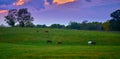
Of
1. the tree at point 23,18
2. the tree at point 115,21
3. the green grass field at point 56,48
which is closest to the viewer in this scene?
the green grass field at point 56,48

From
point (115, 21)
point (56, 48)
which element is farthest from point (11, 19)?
point (56, 48)

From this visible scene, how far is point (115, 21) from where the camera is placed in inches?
4988

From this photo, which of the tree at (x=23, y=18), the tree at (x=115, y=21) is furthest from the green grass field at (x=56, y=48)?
the tree at (x=23, y=18)

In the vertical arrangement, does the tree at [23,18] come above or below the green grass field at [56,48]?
above

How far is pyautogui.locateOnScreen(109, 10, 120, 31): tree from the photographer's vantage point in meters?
124

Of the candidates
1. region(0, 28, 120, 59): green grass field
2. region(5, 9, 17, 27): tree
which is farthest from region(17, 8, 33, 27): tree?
region(0, 28, 120, 59): green grass field

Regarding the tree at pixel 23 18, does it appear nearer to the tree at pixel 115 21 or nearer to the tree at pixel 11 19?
the tree at pixel 11 19

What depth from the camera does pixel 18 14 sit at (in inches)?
6004

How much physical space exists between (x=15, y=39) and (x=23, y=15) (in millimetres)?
74289

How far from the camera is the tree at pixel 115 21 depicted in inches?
4883

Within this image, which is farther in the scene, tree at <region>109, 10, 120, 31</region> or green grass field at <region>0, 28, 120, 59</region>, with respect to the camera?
tree at <region>109, 10, 120, 31</region>

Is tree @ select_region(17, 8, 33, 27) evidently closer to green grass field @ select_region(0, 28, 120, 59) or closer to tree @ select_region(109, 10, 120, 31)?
tree @ select_region(109, 10, 120, 31)

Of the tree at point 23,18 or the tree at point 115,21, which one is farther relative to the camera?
the tree at point 23,18

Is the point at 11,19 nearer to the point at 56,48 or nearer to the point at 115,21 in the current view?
the point at 115,21
